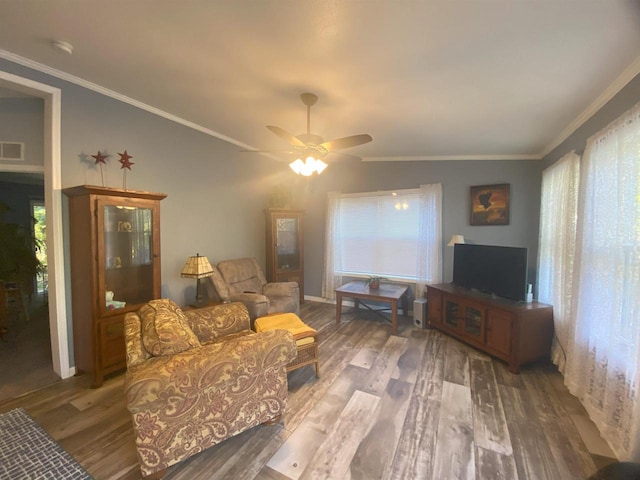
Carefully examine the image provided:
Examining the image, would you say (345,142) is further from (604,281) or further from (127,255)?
(127,255)

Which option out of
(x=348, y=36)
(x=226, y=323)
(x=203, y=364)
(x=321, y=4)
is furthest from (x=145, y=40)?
(x=226, y=323)

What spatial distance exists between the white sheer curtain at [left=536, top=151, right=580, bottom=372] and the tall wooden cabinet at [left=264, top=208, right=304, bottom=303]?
350 centimetres

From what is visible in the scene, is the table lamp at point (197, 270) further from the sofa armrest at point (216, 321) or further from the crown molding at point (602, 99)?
the crown molding at point (602, 99)

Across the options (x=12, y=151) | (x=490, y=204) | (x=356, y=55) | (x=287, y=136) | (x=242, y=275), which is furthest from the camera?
(x=242, y=275)

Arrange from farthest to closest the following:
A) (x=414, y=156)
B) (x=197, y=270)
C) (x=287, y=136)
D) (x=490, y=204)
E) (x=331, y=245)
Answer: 1. (x=331, y=245)
2. (x=414, y=156)
3. (x=490, y=204)
4. (x=197, y=270)
5. (x=287, y=136)

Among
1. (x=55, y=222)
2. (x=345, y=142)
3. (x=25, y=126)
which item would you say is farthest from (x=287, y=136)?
(x=25, y=126)

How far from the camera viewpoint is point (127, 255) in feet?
8.94

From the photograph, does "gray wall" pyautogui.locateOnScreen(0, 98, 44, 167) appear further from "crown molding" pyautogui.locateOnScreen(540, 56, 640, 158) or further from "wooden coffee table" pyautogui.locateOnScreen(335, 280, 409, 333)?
"crown molding" pyautogui.locateOnScreen(540, 56, 640, 158)

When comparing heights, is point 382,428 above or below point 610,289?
below

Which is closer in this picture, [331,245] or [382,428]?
[382,428]

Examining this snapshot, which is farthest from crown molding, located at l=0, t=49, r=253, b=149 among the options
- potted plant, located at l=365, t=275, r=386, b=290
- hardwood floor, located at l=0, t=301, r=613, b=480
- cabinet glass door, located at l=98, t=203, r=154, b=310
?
potted plant, located at l=365, t=275, r=386, b=290

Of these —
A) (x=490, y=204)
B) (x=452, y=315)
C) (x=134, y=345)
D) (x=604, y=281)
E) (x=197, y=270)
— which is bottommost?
(x=452, y=315)

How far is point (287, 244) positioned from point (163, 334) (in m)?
3.30

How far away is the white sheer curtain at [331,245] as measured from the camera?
16.1ft
